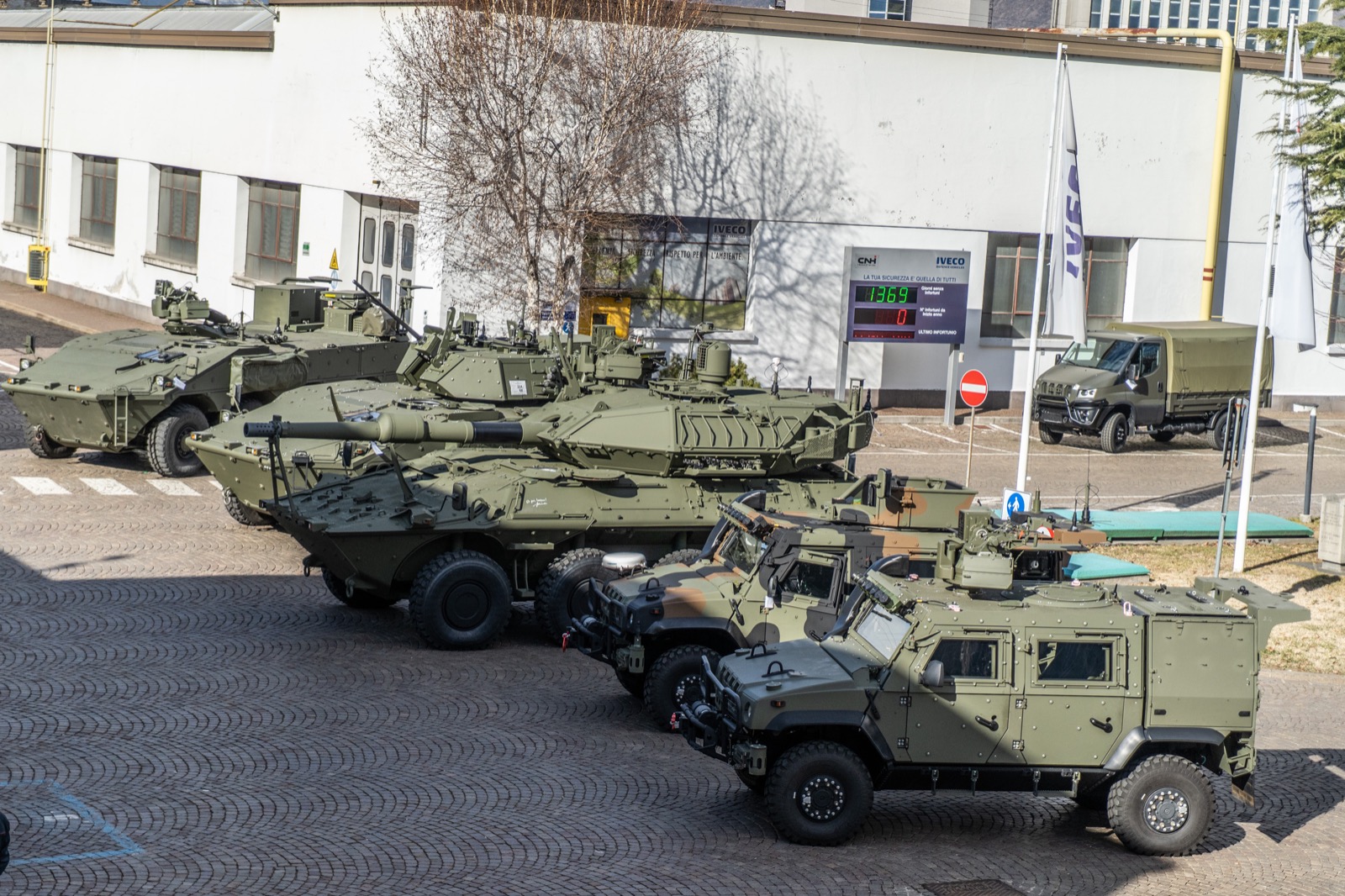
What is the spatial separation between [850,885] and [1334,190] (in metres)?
16.1

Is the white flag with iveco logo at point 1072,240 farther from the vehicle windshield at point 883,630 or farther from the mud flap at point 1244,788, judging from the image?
the vehicle windshield at point 883,630

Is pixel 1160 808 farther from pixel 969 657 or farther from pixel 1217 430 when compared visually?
pixel 1217 430

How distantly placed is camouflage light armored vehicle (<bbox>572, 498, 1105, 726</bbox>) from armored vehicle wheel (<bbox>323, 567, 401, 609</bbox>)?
10.2 feet

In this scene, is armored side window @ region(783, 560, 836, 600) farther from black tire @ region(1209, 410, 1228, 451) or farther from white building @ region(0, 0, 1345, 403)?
black tire @ region(1209, 410, 1228, 451)

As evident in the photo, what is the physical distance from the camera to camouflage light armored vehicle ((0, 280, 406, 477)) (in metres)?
21.9

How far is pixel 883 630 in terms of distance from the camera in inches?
447

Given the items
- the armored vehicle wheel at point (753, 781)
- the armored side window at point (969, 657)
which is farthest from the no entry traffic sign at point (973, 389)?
the armored vehicle wheel at point (753, 781)

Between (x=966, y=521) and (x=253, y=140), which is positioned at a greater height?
(x=253, y=140)

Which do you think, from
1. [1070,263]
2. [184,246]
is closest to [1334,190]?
[1070,263]

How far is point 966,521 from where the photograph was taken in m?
12.3

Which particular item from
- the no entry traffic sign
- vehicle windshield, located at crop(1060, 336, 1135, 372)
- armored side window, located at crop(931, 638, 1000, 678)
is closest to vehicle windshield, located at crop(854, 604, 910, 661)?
armored side window, located at crop(931, 638, 1000, 678)

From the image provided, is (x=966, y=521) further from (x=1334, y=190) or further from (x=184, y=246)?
(x=184, y=246)

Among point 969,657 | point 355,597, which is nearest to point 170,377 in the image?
point 355,597

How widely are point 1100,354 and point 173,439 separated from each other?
A: 624 inches
